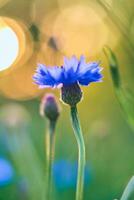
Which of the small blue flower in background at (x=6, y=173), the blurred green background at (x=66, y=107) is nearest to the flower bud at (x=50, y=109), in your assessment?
the blurred green background at (x=66, y=107)

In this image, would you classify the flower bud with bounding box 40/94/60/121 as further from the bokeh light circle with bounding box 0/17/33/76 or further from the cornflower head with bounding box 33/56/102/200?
the bokeh light circle with bounding box 0/17/33/76

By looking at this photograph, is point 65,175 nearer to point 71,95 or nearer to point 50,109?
point 50,109

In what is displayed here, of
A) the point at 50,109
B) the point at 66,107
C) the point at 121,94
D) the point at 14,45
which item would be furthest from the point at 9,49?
the point at 121,94

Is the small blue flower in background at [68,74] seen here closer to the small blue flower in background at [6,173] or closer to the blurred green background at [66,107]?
the blurred green background at [66,107]

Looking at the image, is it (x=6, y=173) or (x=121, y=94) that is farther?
(x=6, y=173)

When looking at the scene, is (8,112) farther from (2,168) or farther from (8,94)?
(8,94)

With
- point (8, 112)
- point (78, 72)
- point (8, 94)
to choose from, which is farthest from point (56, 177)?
point (8, 94)
